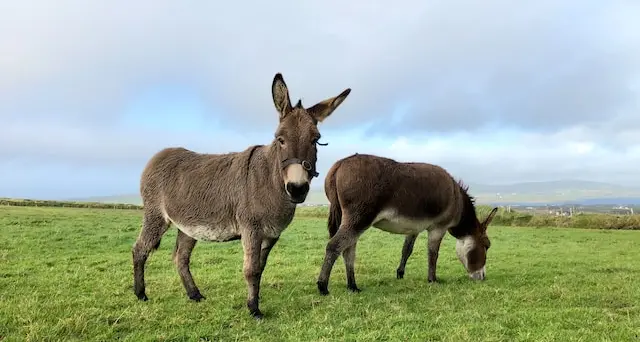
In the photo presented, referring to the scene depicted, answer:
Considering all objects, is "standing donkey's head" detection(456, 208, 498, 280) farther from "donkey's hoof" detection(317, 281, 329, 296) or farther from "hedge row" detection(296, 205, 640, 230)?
"hedge row" detection(296, 205, 640, 230)

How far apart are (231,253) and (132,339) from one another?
9357mm

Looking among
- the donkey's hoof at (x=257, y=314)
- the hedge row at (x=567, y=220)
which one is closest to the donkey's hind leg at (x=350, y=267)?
the donkey's hoof at (x=257, y=314)

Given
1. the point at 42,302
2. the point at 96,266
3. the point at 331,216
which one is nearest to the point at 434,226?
the point at 331,216

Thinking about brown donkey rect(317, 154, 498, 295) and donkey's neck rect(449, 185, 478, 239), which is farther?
donkey's neck rect(449, 185, 478, 239)

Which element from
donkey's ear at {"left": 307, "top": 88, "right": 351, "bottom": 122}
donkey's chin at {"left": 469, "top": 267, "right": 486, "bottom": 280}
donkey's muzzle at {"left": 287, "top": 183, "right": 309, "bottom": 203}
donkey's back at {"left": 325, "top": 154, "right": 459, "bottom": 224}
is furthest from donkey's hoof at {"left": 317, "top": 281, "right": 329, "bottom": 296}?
donkey's chin at {"left": 469, "top": 267, "right": 486, "bottom": 280}

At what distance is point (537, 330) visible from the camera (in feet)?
18.0

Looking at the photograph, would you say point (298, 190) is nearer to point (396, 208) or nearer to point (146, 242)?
point (146, 242)

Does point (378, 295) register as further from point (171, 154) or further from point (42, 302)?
point (42, 302)

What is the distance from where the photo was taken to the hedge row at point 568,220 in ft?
106

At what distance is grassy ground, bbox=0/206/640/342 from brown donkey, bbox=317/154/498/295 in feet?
2.29

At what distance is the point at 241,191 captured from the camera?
654 cm

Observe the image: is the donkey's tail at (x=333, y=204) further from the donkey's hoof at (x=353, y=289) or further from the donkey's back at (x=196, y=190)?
the donkey's back at (x=196, y=190)

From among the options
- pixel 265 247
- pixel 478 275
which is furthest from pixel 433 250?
pixel 265 247

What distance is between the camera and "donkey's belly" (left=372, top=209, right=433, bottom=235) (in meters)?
8.54
